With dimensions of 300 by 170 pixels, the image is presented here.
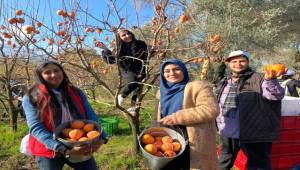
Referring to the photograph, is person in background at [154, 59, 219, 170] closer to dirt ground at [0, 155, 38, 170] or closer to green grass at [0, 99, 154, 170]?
green grass at [0, 99, 154, 170]

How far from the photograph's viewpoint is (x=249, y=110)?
3.11m

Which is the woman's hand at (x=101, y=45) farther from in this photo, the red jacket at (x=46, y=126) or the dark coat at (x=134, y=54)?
the red jacket at (x=46, y=126)

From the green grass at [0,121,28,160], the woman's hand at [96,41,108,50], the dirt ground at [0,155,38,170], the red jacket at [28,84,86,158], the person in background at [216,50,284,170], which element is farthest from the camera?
the green grass at [0,121,28,160]

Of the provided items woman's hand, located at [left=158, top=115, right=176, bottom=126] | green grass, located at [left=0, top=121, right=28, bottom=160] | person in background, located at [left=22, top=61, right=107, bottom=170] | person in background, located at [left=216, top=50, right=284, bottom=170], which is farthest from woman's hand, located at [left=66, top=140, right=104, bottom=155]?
green grass, located at [left=0, top=121, right=28, bottom=160]

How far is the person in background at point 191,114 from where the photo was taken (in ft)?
7.88

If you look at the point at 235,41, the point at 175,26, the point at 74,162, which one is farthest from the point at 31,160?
the point at 235,41

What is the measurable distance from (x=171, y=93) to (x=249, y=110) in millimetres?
943

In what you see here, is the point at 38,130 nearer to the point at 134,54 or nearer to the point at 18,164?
the point at 134,54

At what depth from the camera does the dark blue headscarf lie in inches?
99.8

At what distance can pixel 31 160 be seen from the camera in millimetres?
4453

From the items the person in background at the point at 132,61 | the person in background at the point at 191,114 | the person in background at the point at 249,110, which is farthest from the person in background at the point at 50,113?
the person in background at the point at 132,61

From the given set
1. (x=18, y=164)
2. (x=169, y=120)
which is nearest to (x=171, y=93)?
(x=169, y=120)

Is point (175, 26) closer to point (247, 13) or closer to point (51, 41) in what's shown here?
point (51, 41)

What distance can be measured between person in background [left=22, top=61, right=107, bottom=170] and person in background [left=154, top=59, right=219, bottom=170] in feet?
1.88
